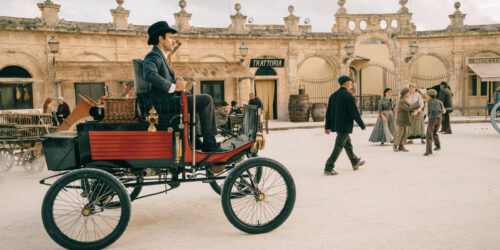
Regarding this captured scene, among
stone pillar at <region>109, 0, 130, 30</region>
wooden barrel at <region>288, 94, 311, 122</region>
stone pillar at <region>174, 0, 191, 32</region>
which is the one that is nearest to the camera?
stone pillar at <region>109, 0, 130, 30</region>

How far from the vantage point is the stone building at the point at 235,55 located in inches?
689

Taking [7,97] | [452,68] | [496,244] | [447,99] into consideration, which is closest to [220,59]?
[7,97]

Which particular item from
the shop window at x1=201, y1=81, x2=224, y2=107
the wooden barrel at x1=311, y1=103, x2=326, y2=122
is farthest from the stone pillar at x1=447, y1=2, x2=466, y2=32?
the shop window at x1=201, y1=81, x2=224, y2=107

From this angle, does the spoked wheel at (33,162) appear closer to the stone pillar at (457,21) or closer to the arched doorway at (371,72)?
the arched doorway at (371,72)

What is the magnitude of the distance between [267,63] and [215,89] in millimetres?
3345

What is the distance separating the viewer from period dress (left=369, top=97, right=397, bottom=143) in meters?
11.2

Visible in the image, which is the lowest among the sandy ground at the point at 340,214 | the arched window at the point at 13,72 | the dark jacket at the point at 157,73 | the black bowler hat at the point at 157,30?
the sandy ground at the point at 340,214

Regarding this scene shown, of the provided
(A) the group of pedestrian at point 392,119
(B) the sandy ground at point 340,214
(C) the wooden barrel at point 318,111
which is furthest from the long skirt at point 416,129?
(C) the wooden barrel at point 318,111

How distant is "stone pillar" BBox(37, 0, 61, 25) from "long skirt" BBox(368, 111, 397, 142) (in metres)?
15.2

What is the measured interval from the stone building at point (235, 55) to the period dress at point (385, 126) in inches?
384

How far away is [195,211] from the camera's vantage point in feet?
15.8

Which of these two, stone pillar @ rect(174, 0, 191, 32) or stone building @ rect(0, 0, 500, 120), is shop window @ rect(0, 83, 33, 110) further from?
stone pillar @ rect(174, 0, 191, 32)

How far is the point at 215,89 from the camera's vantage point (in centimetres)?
2181

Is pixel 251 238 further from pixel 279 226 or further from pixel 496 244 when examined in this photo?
pixel 496 244
